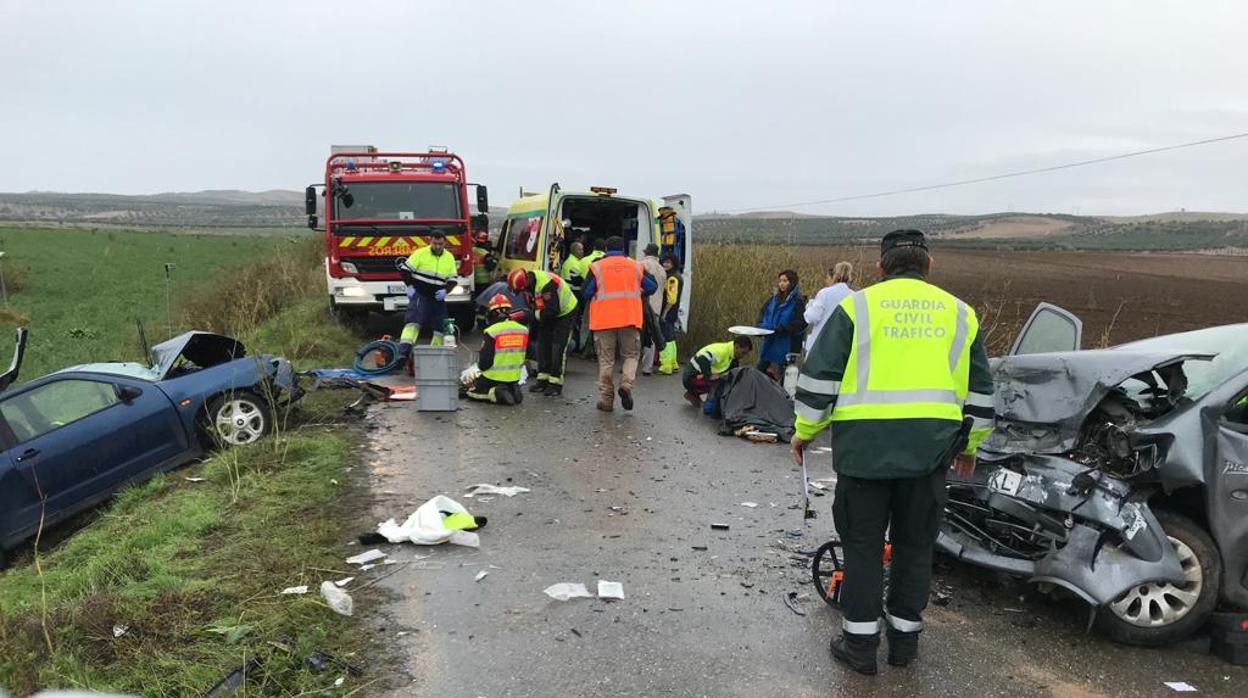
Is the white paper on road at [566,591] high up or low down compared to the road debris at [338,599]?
down

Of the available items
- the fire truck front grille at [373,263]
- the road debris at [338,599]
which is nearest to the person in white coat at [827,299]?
the road debris at [338,599]

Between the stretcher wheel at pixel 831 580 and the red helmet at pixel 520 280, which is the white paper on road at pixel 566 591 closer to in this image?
the stretcher wheel at pixel 831 580

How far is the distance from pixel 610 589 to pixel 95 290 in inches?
1159

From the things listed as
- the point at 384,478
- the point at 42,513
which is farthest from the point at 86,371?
the point at 384,478

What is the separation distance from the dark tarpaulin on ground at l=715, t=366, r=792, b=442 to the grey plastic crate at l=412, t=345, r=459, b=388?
2.68 metres

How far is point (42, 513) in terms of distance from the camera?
600 cm

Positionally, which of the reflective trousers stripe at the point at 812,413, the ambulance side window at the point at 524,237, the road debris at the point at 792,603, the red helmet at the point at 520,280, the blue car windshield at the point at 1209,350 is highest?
the ambulance side window at the point at 524,237

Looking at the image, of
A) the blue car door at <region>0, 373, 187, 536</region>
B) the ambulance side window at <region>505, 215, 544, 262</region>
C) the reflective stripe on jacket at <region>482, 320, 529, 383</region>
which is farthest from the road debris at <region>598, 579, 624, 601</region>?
the ambulance side window at <region>505, 215, 544, 262</region>

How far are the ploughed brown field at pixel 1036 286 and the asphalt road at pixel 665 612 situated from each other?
5.80 m

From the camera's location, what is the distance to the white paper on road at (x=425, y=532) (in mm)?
4535

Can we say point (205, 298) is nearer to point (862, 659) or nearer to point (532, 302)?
point (532, 302)

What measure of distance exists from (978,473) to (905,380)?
126 cm

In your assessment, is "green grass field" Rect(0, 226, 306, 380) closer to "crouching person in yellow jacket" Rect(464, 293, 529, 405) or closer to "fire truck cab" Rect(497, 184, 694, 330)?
"fire truck cab" Rect(497, 184, 694, 330)

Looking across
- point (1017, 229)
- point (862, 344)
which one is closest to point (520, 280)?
point (862, 344)
